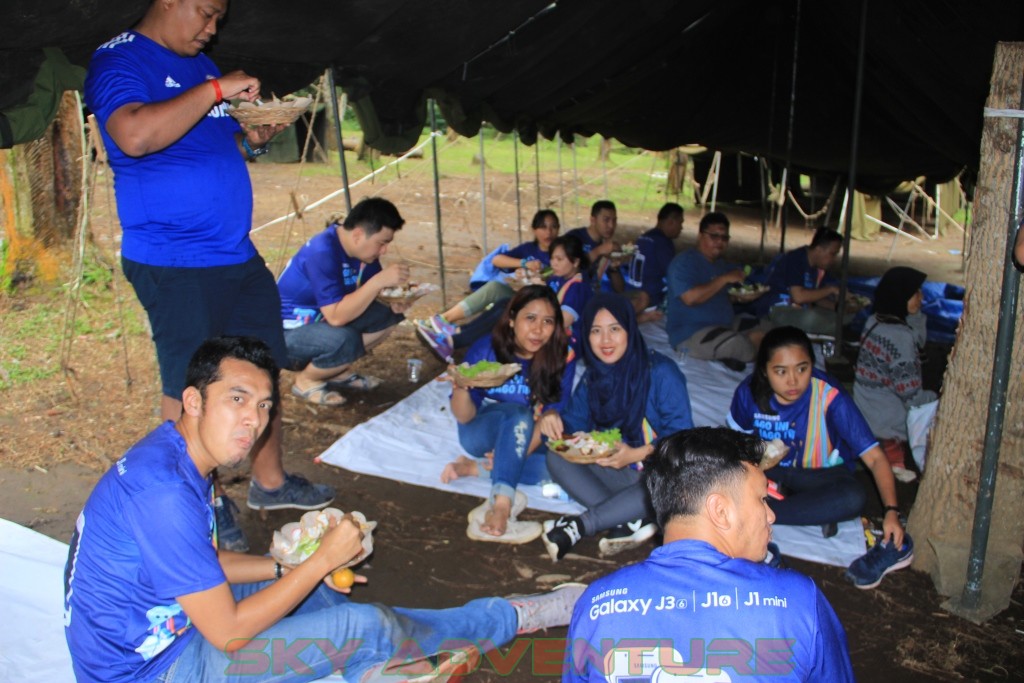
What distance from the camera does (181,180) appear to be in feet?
9.96

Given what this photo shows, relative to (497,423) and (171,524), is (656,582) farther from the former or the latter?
(497,423)

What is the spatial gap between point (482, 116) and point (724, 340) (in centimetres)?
249

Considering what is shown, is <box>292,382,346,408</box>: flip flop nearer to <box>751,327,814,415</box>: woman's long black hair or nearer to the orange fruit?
<box>751,327,814,415</box>: woman's long black hair

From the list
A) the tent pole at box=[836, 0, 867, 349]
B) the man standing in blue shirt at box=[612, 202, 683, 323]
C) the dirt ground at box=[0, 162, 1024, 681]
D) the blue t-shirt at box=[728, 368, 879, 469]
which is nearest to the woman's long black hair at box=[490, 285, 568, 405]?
the dirt ground at box=[0, 162, 1024, 681]

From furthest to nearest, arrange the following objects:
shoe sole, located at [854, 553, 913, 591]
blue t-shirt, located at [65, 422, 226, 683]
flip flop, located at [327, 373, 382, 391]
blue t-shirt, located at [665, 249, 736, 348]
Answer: blue t-shirt, located at [665, 249, 736, 348] → flip flop, located at [327, 373, 382, 391] → shoe sole, located at [854, 553, 913, 591] → blue t-shirt, located at [65, 422, 226, 683]

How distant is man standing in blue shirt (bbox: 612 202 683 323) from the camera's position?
6.98m

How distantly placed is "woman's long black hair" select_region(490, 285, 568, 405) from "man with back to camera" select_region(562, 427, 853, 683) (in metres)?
2.31

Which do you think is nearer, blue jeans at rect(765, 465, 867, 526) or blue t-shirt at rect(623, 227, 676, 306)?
blue jeans at rect(765, 465, 867, 526)

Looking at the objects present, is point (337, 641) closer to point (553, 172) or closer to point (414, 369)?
point (414, 369)

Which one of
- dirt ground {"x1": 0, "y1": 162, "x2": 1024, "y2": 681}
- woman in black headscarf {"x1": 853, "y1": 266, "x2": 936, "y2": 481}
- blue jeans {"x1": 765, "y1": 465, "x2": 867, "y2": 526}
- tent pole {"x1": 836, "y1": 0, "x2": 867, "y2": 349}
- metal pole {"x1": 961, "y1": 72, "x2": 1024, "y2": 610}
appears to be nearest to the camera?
metal pole {"x1": 961, "y1": 72, "x2": 1024, "y2": 610}

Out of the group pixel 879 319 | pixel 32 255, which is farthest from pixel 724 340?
pixel 32 255

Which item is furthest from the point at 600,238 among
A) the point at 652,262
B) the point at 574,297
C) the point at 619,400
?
the point at 619,400

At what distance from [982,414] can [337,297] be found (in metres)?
3.32

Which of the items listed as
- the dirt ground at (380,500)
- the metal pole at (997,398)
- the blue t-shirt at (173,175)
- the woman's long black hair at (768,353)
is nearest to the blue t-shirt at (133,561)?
the dirt ground at (380,500)
